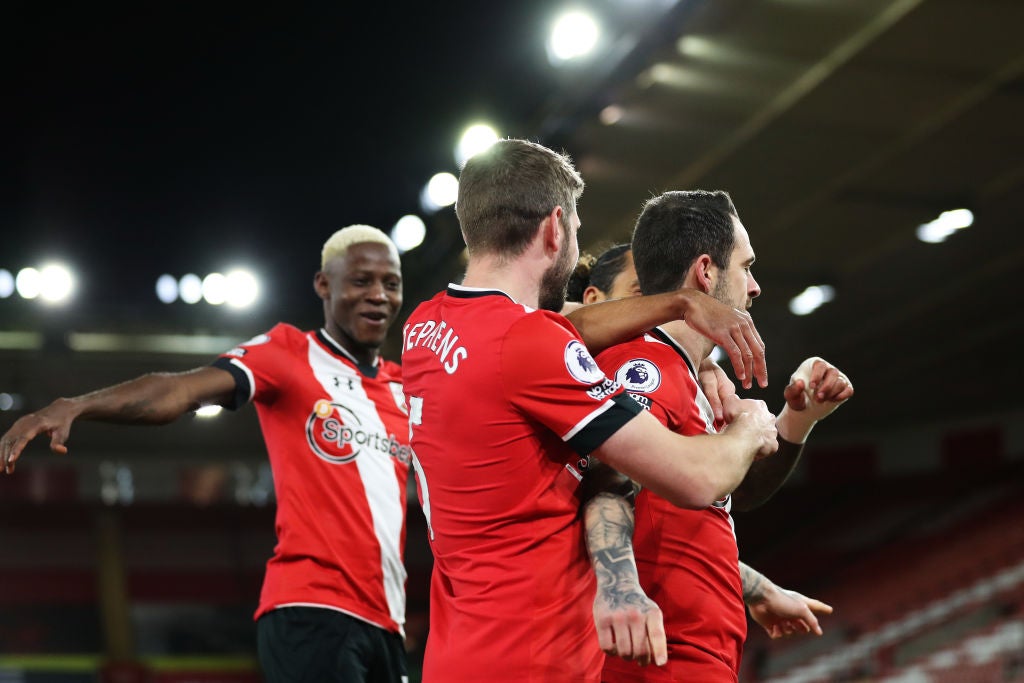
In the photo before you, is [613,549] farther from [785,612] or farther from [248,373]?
[248,373]

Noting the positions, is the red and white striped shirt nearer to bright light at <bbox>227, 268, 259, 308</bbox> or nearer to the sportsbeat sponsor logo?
the sportsbeat sponsor logo

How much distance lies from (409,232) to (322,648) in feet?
26.3

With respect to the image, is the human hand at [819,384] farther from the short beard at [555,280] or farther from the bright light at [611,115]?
the bright light at [611,115]

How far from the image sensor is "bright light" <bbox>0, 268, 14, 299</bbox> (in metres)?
12.1

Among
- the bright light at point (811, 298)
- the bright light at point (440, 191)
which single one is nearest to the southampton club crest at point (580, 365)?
the bright light at point (440, 191)

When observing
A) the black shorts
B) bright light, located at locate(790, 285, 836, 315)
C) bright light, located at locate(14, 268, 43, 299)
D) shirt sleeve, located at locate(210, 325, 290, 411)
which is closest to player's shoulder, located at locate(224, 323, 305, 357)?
shirt sleeve, located at locate(210, 325, 290, 411)

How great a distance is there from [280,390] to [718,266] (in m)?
1.68

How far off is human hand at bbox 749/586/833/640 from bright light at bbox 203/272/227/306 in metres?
10.2

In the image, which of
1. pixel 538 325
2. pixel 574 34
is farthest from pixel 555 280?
pixel 574 34

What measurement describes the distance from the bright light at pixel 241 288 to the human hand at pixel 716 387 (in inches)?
401

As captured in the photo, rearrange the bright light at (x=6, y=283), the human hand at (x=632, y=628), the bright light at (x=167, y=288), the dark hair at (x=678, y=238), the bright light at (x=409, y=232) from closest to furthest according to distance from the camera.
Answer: the human hand at (x=632, y=628) → the dark hair at (x=678, y=238) → the bright light at (x=409, y=232) → the bright light at (x=6, y=283) → the bright light at (x=167, y=288)

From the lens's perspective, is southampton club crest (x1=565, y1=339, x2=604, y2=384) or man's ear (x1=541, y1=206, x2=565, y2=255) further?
man's ear (x1=541, y1=206, x2=565, y2=255)

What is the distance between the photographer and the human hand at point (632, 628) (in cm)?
217

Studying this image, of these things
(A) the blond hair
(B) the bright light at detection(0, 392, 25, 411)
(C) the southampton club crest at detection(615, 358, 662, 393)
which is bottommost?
(C) the southampton club crest at detection(615, 358, 662, 393)
